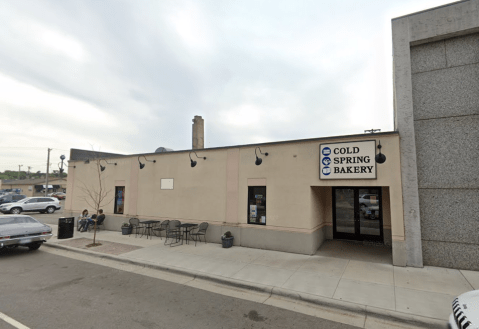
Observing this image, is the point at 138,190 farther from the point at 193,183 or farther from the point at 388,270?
the point at 388,270

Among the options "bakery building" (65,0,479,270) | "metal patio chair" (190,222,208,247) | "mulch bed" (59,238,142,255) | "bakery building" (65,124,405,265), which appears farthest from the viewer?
"metal patio chair" (190,222,208,247)

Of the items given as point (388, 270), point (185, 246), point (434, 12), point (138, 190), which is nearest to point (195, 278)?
point (185, 246)

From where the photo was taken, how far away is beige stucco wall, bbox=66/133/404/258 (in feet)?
27.4

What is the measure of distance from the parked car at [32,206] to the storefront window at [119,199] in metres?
16.3

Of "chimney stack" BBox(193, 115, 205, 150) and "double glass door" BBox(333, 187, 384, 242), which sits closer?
"double glass door" BBox(333, 187, 384, 242)

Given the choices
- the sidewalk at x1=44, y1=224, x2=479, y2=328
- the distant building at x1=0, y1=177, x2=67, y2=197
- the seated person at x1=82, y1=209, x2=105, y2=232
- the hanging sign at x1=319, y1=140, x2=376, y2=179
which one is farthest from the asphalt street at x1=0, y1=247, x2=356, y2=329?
the distant building at x1=0, y1=177, x2=67, y2=197

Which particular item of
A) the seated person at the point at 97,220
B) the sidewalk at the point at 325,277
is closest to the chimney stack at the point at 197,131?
the seated person at the point at 97,220

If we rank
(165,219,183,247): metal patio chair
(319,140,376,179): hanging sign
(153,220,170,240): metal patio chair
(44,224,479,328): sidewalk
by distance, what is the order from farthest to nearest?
(153,220,170,240): metal patio chair, (165,219,183,247): metal patio chair, (319,140,376,179): hanging sign, (44,224,479,328): sidewalk

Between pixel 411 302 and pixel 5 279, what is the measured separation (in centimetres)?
1023

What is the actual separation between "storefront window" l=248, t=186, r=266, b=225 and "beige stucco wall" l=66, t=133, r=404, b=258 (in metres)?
0.20

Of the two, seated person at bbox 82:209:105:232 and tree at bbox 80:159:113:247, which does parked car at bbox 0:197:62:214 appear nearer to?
tree at bbox 80:159:113:247

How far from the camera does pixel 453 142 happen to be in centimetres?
738

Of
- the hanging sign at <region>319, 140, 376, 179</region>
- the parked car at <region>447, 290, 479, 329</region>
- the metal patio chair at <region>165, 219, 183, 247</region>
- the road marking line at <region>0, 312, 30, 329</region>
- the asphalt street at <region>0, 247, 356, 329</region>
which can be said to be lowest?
the asphalt street at <region>0, 247, 356, 329</region>

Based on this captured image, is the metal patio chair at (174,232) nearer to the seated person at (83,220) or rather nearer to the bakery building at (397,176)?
the bakery building at (397,176)
